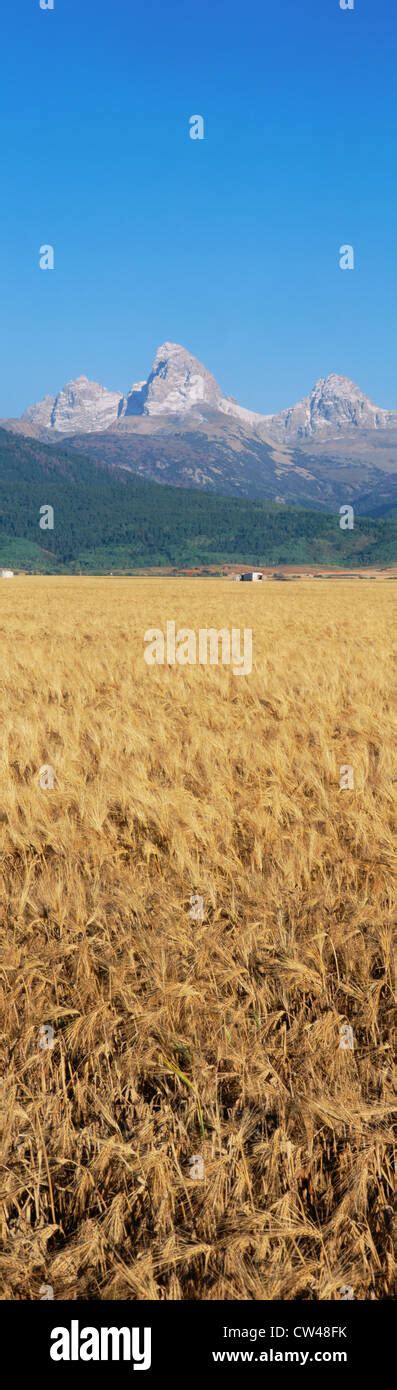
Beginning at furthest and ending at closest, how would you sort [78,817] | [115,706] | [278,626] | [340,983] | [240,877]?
1. [278,626]
2. [115,706]
3. [78,817]
4. [240,877]
5. [340,983]

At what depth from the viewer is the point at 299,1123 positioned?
3176mm

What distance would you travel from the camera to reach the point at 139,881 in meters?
5.44

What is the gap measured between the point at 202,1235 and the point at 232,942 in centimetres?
180

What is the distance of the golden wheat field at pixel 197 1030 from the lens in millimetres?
2754

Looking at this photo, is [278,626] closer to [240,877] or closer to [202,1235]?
[240,877]

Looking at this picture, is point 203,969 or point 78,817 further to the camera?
point 78,817

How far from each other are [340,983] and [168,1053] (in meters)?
0.93

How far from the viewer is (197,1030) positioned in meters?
3.79

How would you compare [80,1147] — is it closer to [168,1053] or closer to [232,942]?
→ [168,1053]

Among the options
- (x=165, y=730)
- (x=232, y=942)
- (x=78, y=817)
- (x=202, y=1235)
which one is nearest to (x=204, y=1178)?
(x=202, y=1235)

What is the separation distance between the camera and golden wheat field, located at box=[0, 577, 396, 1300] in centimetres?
275

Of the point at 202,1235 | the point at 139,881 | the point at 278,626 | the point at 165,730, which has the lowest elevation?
the point at 202,1235

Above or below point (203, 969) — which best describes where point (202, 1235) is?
below

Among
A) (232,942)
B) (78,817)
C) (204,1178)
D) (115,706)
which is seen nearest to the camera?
(204,1178)
